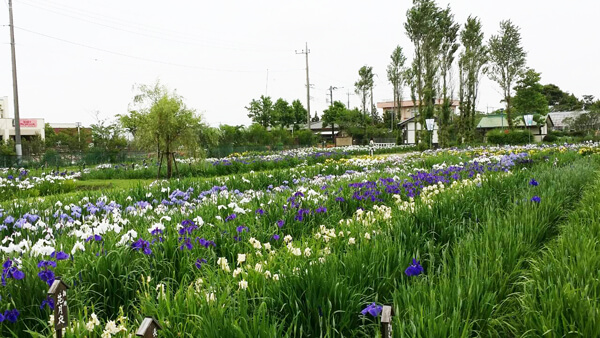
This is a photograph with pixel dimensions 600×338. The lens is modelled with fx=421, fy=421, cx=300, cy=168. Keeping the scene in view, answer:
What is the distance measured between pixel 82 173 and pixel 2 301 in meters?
15.1

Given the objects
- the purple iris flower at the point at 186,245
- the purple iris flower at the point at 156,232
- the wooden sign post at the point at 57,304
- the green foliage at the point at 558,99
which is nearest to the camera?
the wooden sign post at the point at 57,304

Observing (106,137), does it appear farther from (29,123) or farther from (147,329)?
(147,329)

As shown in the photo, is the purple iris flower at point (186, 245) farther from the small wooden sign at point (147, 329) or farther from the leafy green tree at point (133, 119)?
the leafy green tree at point (133, 119)

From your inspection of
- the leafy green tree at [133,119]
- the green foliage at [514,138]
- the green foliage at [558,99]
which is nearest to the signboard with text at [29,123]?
the leafy green tree at [133,119]

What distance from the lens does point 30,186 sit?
1002 centimetres

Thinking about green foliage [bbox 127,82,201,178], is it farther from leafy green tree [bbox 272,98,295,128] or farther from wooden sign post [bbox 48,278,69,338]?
leafy green tree [bbox 272,98,295,128]

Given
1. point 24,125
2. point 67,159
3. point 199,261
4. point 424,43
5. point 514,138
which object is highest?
point 424,43

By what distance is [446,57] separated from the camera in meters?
37.8

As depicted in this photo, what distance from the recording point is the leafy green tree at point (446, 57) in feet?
107

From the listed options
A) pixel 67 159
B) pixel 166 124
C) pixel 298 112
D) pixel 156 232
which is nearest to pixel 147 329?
pixel 156 232

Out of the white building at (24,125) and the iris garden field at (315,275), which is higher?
the white building at (24,125)

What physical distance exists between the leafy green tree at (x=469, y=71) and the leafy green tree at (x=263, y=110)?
2710cm

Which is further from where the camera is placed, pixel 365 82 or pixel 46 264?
pixel 365 82

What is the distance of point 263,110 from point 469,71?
2891 centimetres
